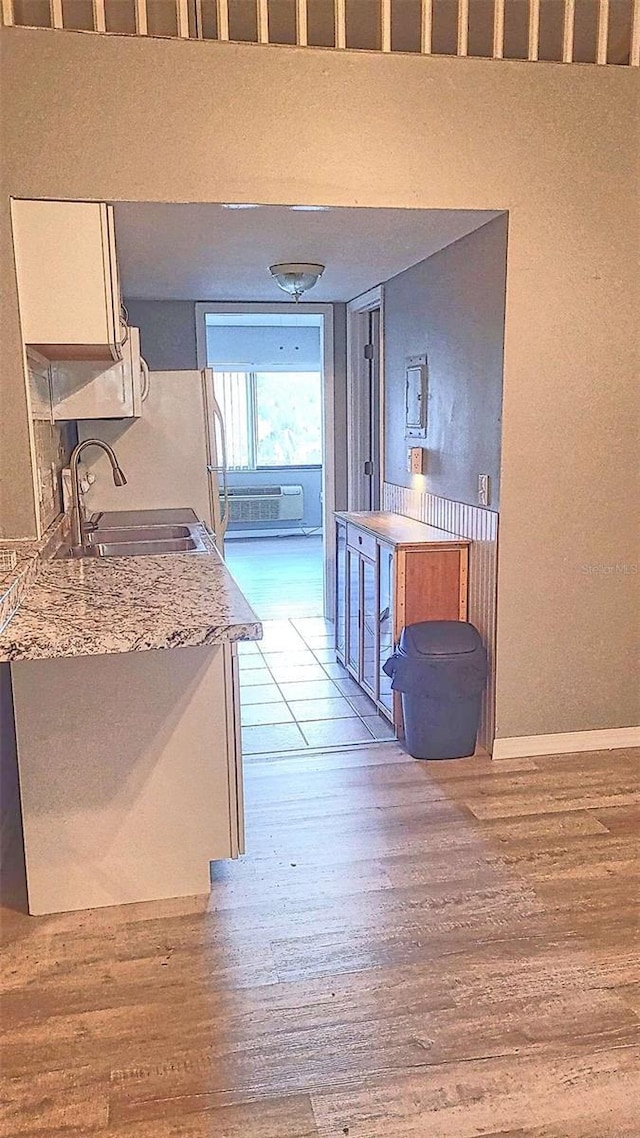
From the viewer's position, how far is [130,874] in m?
2.45

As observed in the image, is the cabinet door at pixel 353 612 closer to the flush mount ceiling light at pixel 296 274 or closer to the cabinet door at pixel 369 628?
the cabinet door at pixel 369 628

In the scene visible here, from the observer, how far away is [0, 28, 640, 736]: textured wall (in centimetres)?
272

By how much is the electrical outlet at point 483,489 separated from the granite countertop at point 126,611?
4.42 feet

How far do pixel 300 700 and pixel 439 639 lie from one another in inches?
40.8

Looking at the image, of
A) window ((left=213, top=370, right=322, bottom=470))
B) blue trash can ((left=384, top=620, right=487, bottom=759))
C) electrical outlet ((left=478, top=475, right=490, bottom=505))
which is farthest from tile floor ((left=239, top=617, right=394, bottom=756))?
window ((left=213, top=370, right=322, bottom=470))

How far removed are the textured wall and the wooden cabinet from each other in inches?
14.1

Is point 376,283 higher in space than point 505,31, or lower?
lower

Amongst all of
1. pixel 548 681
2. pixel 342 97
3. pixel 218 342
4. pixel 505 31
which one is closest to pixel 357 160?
pixel 342 97

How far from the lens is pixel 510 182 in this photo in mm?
3086

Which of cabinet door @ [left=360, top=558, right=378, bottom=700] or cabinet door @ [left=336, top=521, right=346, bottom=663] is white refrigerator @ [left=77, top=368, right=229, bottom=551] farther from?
cabinet door @ [left=360, top=558, right=378, bottom=700]

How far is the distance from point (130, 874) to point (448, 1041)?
102cm

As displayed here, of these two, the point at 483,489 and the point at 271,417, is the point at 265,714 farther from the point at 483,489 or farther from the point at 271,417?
the point at 271,417

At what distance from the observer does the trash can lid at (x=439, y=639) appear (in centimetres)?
342

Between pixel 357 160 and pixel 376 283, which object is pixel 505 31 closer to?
pixel 357 160
